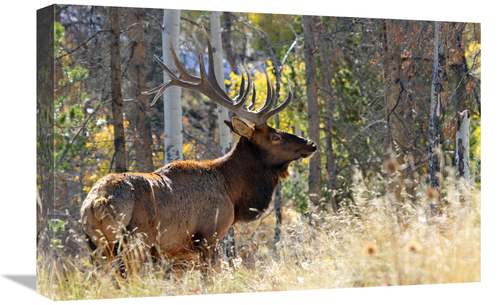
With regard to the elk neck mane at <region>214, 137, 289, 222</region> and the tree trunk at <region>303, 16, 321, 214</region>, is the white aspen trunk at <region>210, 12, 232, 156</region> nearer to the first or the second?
the tree trunk at <region>303, 16, 321, 214</region>

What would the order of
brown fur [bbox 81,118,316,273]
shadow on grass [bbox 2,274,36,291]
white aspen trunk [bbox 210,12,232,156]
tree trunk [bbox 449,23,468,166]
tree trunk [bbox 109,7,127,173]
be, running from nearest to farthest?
brown fur [bbox 81,118,316,273] → shadow on grass [bbox 2,274,36,291] → tree trunk [bbox 449,23,468,166] → tree trunk [bbox 109,7,127,173] → white aspen trunk [bbox 210,12,232,156]

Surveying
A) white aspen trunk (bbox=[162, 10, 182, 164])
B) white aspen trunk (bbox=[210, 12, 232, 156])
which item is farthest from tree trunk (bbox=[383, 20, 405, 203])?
white aspen trunk (bbox=[162, 10, 182, 164])

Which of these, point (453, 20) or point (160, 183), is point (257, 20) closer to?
point (453, 20)

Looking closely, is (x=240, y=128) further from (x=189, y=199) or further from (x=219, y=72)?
(x=219, y=72)

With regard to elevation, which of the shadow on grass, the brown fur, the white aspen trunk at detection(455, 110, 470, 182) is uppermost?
the white aspen trunk at detection(455, 110, 470, 182)

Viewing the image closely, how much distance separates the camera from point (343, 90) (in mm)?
11992

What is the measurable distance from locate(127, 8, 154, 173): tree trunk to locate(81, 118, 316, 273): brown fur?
10.7ft

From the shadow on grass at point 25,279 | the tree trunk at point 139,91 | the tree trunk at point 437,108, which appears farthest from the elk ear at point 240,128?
the tree trunk at point 139,91

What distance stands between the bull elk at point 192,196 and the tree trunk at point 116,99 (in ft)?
4.70

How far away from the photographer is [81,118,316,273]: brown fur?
492cm

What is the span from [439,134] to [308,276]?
2.63 m

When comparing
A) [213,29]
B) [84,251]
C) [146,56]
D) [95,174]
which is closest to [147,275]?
[84,251]

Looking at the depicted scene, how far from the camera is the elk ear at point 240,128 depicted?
20.9 ft

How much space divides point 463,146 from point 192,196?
343cm
